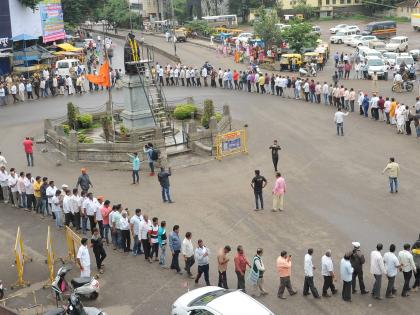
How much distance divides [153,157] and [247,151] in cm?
456

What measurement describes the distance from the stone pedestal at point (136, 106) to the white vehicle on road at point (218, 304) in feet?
54.0

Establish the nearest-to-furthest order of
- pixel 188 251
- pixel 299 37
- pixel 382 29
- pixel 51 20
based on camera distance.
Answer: pixel 188 251 < pixel 299 37 < pixel 51 20 < pixel 382 29

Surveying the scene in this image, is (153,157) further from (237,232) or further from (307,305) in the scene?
(307,305)

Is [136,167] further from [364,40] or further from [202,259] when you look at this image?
[364,40]

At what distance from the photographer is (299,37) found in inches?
2100

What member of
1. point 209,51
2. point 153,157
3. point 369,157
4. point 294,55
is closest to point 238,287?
point 153,157

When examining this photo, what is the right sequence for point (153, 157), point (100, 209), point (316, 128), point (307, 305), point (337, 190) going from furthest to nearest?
1. point (316, 128)
2. point (153, 157)
3. point (337, 190)
4. point (100, 209)
5. point (307, 305)

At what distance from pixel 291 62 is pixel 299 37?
4.64 metres

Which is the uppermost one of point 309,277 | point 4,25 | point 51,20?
point 51,20

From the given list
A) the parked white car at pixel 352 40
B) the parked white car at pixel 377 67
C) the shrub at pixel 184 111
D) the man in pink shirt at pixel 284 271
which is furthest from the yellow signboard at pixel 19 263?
the parked white car at pixel 352 40

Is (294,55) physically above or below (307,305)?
above

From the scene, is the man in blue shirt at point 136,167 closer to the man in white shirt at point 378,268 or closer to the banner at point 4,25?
the man in white shirt at point 378,268

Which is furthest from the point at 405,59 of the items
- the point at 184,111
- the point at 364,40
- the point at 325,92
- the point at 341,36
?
the point at 341,36

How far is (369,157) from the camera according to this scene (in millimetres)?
26047
